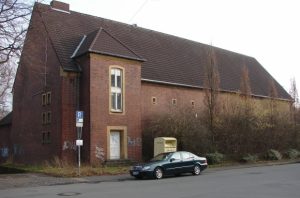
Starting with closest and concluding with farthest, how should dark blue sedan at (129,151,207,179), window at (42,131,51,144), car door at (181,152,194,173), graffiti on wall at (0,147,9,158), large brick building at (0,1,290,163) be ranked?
dark blue sedan at (129,151,207,179)
car door at (181,152,194,173)
large brick building at (0,1,290,163)
window at (42,131,51,144)
graffiti on wall at (0,147,9,158)

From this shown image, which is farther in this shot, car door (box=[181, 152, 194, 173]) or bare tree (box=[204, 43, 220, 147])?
bare tree (box=[204, 43, 220, 147])

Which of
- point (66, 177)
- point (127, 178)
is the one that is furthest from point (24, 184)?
point (127, 178)

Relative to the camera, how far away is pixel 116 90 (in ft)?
98.4

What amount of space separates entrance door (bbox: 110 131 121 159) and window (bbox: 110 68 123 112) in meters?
1.74

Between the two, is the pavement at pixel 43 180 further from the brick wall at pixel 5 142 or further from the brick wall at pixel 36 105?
the brick wall at pixel 5 142

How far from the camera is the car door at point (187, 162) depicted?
23.0 m

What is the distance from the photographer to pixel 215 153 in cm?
3070

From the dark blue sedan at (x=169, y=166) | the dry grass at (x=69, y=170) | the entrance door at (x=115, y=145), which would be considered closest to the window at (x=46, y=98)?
the dry grass at (x=69, y=170)

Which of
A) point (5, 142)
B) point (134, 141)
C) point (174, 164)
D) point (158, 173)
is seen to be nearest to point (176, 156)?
point (174, 164)

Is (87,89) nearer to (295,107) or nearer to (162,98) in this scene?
(162,98)

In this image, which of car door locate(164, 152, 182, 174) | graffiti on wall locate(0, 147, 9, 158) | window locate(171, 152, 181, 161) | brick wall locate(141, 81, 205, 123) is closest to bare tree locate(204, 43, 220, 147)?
brick wall locate(141, 81, 205, 123)

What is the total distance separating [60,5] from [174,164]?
18.2m

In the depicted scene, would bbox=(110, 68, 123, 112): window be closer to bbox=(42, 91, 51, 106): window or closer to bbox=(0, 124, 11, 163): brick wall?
bbox=(42, 91, 51, 106): window

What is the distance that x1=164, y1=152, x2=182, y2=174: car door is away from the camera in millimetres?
22281
